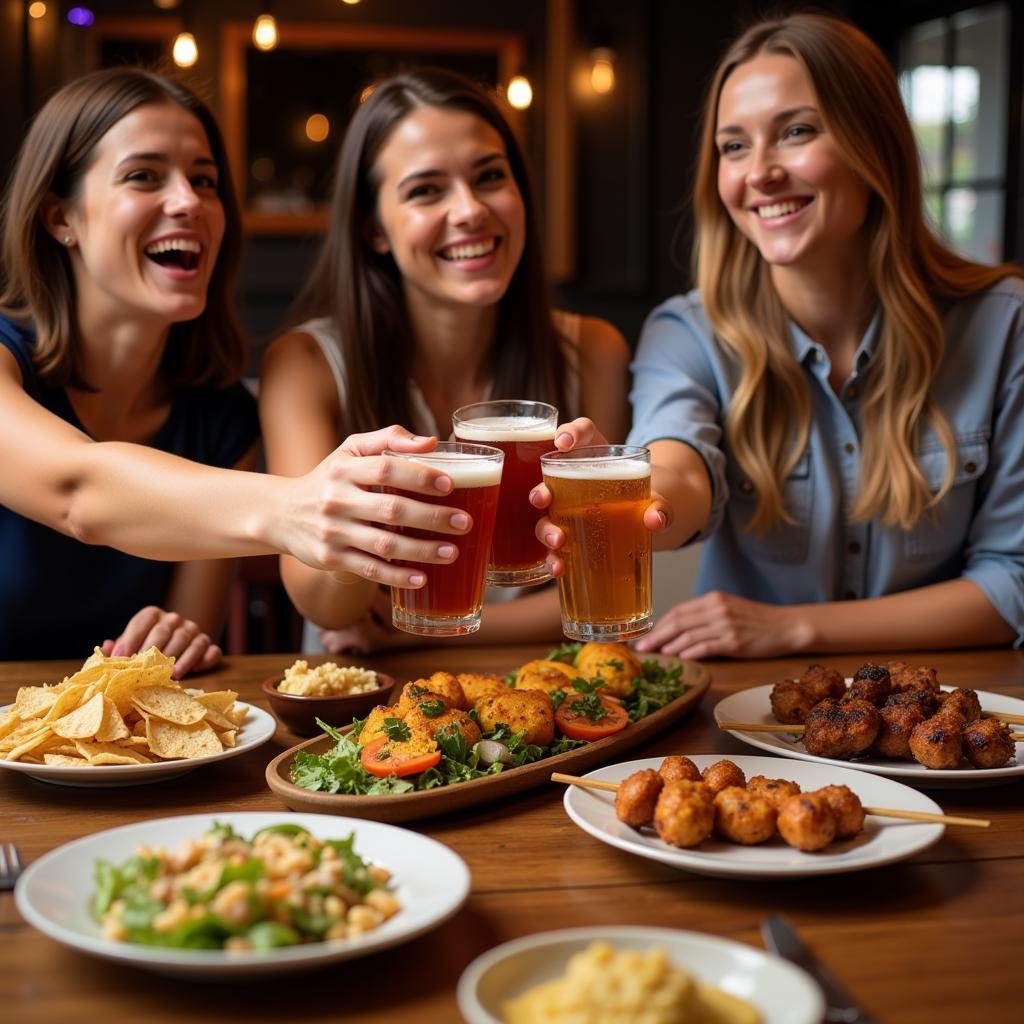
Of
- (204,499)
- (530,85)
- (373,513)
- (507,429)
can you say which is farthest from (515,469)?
(530,85)

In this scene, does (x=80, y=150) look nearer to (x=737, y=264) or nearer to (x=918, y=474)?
(x=737, y=264)

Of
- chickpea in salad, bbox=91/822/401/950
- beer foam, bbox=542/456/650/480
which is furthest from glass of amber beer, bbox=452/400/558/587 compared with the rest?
chickpea in salad, bbox=91/822/401/950

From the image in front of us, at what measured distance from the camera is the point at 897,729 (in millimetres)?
1730

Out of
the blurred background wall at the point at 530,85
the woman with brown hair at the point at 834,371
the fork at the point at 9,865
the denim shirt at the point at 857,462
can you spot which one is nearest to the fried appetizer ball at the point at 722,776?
the fork at the point at 9,865

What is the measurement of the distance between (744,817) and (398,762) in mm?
432

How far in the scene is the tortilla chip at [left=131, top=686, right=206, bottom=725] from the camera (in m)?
1.72

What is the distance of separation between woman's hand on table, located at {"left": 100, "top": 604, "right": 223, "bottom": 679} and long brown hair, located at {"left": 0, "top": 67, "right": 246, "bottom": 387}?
0.67 m

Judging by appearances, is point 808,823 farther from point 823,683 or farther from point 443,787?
point 823,683

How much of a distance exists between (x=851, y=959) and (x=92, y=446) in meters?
1.41

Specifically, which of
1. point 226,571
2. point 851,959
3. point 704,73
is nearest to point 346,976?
point 851,959

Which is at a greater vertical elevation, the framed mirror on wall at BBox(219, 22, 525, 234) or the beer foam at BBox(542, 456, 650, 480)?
the framed mirror on wall at BBox(219, 22, 525, 234)

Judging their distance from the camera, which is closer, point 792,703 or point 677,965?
point 677,965

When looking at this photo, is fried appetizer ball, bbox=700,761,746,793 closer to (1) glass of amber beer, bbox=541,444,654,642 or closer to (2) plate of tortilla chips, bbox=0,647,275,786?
(1) glass of amber beer, bbox=541,444,654,642

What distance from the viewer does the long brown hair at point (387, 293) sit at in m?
2.93
